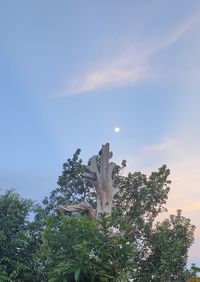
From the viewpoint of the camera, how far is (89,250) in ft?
35.9

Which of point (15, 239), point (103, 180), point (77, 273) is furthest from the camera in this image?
point (15, 239)

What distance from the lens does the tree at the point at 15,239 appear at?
75.9ft

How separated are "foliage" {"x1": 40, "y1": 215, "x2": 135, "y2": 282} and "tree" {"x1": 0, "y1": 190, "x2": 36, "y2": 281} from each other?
38.1ft

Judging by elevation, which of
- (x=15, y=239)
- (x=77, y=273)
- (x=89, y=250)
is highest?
(x=15, y=239)

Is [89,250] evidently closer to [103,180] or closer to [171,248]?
[103,180]

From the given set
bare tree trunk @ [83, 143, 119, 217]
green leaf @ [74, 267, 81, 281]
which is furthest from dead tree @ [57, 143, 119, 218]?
green leaf @ [74, 267, 81, 281]

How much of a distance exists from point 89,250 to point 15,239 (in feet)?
45.3

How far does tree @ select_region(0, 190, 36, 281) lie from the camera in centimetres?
2314

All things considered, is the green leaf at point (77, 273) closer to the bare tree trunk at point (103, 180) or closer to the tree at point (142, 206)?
the bare tree trunk at point (103, 180)

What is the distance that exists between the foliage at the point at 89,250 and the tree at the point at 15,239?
457 inches

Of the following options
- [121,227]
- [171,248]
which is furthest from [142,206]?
[121,227]

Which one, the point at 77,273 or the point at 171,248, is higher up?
the point at 171,248

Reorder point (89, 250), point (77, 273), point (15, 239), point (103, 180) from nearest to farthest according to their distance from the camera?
point (77, 273) < point (89, 250) < point (103, 180) < point (15, 239)

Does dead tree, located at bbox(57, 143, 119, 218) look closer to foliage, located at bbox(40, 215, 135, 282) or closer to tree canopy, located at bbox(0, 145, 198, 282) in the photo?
tree canopy, located at bbox(0, 145, 198, 282)
